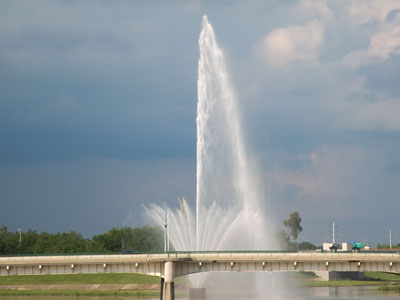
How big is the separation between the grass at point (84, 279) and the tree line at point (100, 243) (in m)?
20.2

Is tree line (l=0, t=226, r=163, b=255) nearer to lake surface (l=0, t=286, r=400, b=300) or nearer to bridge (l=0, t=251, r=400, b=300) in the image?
lake surface (l=0, t=286, r=400, b=300)

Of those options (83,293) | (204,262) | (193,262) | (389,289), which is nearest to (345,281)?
(389,289)

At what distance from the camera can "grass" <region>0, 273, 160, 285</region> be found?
13850cm

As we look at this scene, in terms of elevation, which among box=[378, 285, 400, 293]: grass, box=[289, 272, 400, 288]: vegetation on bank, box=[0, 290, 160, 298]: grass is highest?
box=[289, 272, 400, 288]: vegetation on bank

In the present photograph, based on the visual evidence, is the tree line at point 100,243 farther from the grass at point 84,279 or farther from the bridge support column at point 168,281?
the bridge support column at point 168,281

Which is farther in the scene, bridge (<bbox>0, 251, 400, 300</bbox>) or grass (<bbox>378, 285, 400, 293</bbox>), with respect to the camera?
grass (<bbox>378, 285, 400, 293</bbox>)

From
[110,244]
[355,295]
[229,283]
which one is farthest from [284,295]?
[110,244]

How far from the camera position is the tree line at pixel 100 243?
6609 inches

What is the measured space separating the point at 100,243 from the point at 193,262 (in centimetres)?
9218

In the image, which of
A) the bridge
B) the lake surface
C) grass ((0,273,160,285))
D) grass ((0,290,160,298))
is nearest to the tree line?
grass ((0,273,160,285))

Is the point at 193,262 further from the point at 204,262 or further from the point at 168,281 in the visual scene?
the point at 168,281

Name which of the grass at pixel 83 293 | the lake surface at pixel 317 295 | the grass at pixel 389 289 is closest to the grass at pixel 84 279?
the grass at pixel 83 293

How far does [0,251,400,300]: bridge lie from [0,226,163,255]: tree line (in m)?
80.8

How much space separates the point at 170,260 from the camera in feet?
269
